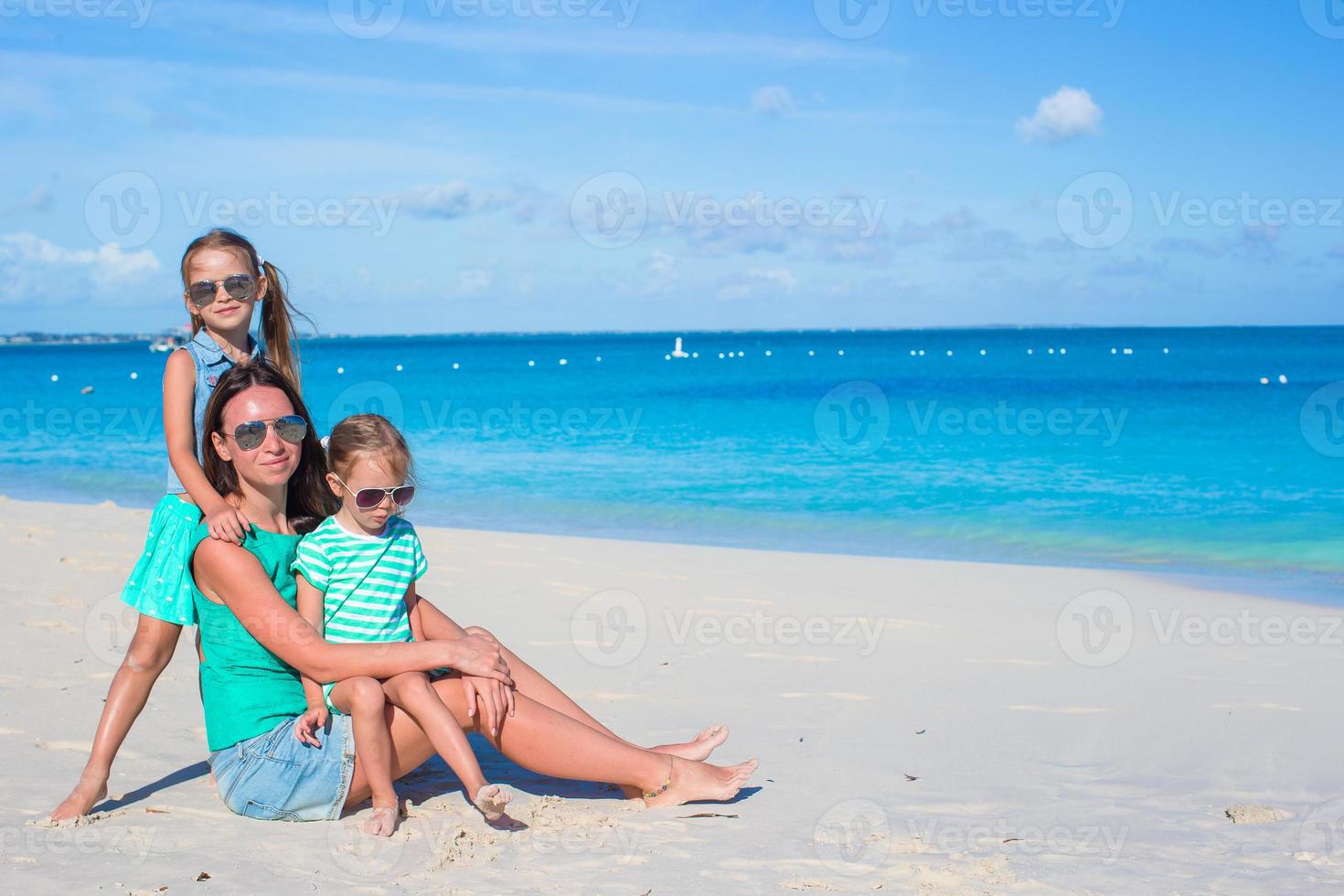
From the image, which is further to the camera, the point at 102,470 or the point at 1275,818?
the point at 102,470

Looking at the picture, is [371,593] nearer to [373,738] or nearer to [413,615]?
[413,615]

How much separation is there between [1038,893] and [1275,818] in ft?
4.04

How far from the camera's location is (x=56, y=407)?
1492 inches

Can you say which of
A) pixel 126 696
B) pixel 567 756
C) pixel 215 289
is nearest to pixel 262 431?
pixel 215 289

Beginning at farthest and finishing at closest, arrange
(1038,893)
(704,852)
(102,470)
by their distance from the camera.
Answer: (102,470), (704,852), (1038,893)

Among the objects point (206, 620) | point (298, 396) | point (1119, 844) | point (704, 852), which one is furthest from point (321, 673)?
point (1119, 844)

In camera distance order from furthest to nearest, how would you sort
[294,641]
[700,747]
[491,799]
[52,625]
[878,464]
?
[878,464]
[52,625]
[700,747]
[294,641]
[491,799]

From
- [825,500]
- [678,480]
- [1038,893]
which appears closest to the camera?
[1038,893]

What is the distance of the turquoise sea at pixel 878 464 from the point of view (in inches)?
465

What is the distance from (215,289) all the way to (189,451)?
603 mm

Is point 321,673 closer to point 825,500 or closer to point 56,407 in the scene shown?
point 825,500

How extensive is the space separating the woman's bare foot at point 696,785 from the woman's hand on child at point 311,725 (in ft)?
3.73

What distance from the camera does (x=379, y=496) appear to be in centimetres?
363

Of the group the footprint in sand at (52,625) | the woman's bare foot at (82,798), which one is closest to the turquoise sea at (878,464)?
the footprint in sand at (52,625)
